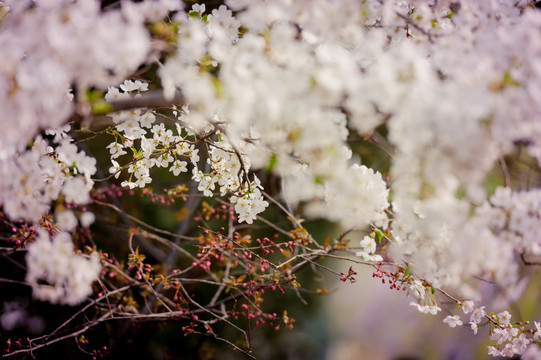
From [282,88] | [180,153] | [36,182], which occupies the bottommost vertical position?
[180,153]

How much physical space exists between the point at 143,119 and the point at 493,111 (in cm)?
141

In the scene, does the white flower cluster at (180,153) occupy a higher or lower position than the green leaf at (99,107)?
lower

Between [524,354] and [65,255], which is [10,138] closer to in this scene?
[65,255]

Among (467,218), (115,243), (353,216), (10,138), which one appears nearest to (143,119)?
(10,138)

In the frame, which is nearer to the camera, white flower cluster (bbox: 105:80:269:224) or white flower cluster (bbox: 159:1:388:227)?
white flower cluster (bbox: 159:1:388:227)

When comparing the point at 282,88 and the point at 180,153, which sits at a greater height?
the point at 282,88

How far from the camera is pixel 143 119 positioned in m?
1.72

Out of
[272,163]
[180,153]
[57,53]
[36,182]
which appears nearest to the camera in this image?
[57,53]

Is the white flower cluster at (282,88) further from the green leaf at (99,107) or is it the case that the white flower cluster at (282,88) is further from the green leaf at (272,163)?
the green leaf at (99,107)

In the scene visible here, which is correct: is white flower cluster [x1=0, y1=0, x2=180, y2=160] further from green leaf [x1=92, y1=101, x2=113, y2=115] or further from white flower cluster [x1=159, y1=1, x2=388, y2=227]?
white flower cluster [x1=159, y1=1, x2=388, y2=227]

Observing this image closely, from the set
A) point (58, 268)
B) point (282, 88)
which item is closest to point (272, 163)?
point (282, 88)

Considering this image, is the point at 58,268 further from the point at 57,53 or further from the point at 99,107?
the point at 57,53

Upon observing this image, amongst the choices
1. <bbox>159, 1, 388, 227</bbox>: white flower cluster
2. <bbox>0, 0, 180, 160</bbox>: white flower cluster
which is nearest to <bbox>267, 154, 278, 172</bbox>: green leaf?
<bbox>159, 1, 388, 227</bbox>: white flower cluster

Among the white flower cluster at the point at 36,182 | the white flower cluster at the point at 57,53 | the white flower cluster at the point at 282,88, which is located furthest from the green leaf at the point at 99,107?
the white flower cluster at the point at 36,182
